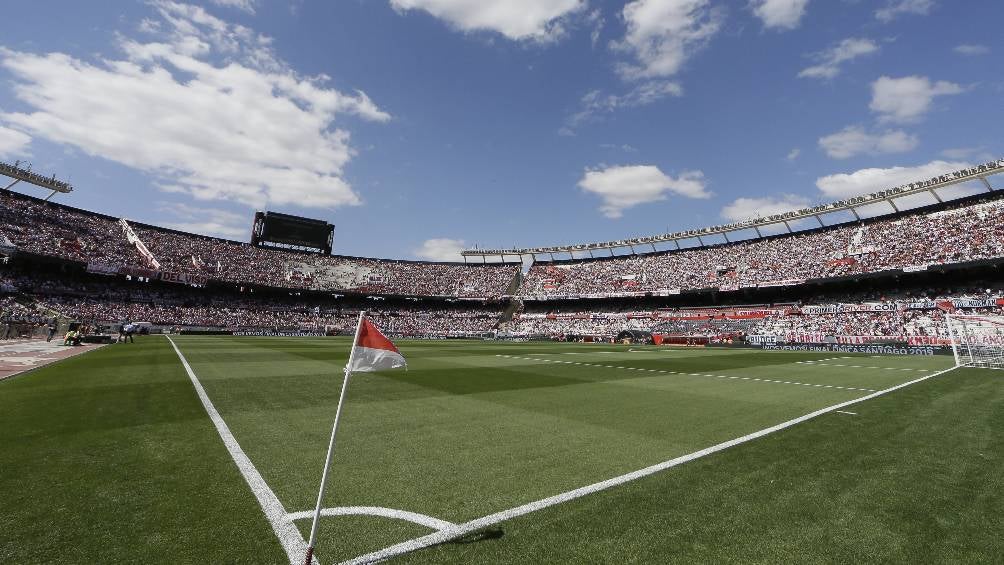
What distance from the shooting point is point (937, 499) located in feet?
15.8

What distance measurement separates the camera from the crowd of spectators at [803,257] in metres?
43.3

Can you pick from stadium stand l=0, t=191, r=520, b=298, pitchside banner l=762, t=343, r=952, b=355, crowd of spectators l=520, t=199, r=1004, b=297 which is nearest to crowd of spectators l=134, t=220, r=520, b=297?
stadium stand l=0, t=191, r=520, b=298

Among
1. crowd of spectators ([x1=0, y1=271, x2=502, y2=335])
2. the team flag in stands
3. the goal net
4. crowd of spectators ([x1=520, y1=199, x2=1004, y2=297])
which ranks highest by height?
crowd of spectators ([x1=520, y1=199, x2=1004, y2=297])

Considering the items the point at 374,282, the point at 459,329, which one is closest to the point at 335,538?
the point at 459,329

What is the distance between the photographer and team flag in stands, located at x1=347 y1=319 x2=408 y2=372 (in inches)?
166

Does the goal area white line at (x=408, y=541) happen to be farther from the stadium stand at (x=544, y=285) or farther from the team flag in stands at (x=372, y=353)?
the stadium stand at (x=544, y=285)

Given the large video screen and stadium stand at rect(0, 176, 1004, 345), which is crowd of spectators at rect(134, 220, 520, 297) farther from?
the large video screen

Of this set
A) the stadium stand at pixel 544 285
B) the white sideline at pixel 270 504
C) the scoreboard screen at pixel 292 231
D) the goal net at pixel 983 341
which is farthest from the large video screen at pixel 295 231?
the goal net at pixel 983 341

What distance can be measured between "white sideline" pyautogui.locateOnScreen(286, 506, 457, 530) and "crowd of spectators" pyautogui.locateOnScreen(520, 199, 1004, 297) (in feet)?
184

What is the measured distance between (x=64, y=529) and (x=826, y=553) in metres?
6.51

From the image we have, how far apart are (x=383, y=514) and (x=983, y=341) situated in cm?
3217

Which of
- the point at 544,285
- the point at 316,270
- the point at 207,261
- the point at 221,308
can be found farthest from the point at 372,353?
the point at 544,285

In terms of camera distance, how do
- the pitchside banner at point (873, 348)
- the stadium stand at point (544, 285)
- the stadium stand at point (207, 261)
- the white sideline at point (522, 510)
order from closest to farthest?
1. the white sideline at point (522, 510)
2. the pitchside banner at point (873, 348)
3. the stadium stand at point (544, 285)
4. the stadium stand at point (207, 261)

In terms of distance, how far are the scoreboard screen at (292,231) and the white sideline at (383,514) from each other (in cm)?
8155
